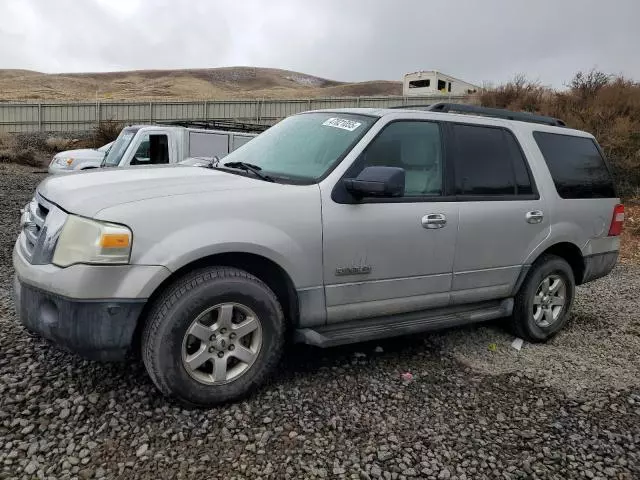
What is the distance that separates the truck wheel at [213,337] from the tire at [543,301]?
2350 millimetres

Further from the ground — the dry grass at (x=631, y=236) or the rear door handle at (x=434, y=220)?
the rear door handle at (x=434, y=220)

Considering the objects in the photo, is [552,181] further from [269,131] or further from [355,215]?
[269,131]

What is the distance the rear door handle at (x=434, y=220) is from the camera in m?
3.85

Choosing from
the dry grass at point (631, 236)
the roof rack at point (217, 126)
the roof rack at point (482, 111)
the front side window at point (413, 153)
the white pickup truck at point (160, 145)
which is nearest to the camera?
the front side window at point (413, 153)

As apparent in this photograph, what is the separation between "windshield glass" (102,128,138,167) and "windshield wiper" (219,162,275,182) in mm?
7462

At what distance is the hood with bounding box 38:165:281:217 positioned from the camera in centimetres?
303

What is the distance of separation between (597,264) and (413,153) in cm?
238

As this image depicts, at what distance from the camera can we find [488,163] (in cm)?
437

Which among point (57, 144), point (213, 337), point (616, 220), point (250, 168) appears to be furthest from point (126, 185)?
point (57, 144)

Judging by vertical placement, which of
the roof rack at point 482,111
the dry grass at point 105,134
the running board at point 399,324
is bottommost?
the running board at point 399,324

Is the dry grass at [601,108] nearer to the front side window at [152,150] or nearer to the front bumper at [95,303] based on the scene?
the front side window at [152,150]

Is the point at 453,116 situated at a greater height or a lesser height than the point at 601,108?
lesser

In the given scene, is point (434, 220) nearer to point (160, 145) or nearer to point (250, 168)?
point (250, 168)

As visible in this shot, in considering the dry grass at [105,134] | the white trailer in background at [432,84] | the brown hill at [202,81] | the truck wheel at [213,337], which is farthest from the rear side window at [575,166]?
the brown hill at [202,81]
